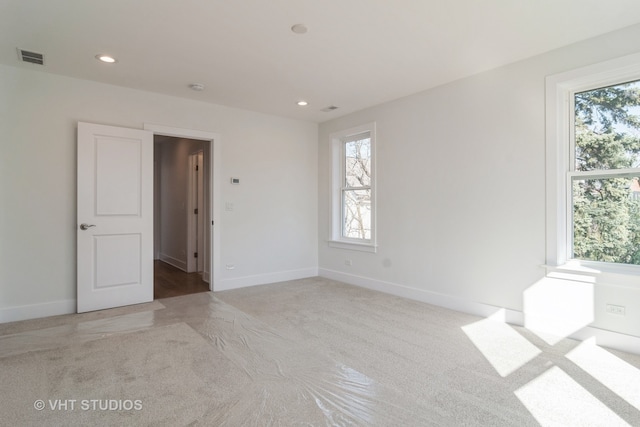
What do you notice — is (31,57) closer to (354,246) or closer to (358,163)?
(358,163)

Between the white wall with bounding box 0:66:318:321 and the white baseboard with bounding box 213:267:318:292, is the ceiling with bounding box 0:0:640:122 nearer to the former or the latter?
the white wall with bounding box 0:66:318:321

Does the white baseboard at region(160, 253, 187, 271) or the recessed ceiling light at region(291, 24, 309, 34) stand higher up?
the recessed ceiling light at region(291, 24, 309, 34)

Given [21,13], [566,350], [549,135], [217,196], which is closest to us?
[21,13]

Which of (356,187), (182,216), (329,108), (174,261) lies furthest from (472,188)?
(174,261)

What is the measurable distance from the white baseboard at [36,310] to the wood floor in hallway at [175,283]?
0.93 m

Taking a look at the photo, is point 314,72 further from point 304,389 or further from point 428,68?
point 304,389

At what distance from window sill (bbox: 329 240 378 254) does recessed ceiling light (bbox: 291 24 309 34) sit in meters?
2.94

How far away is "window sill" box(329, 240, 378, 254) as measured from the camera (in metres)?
4.84

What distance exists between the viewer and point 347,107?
4.88 meters

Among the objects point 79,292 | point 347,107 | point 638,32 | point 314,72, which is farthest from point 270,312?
point 638,32

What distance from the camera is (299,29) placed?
9.02 ft

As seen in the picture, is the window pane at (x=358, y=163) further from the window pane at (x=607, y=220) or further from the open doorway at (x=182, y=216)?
the window pane at (x=607, y=220)

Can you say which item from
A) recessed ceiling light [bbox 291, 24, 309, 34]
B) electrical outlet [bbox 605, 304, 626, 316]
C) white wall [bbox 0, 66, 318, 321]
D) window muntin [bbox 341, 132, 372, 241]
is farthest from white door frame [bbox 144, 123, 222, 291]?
electrical outlet [bbox 605, 304, 626, 316]

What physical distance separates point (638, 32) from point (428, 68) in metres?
1.62
